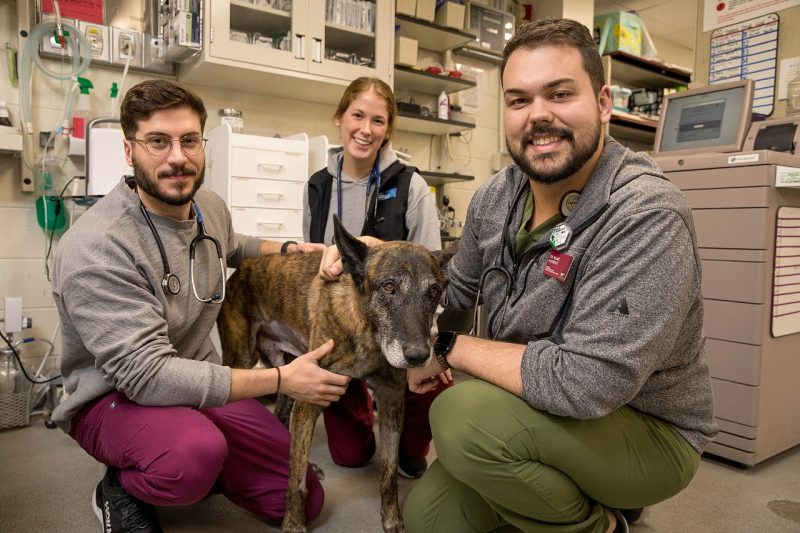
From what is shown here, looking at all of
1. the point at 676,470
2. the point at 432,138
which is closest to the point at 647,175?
the point at 676,470

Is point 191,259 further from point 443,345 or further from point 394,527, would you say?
point 394,527

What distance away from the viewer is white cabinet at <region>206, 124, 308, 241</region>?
2883mm

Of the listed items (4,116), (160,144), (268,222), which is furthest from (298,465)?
(4,116)

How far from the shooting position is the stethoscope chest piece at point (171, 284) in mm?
1512

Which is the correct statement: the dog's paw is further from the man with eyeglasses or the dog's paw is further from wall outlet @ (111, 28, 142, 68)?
wall outlet @ (111, 28, 142, 68)

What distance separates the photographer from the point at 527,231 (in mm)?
1495

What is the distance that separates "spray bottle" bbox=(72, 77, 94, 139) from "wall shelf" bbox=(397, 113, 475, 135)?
1965 millimetres

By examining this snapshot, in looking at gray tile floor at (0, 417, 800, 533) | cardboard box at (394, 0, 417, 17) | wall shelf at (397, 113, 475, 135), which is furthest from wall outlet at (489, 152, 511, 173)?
gray tile floor at (0, 417, 800, 533)

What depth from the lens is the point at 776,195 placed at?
218 cm

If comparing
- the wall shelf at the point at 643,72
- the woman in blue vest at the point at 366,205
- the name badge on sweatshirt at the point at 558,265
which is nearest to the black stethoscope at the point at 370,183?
the woman in blue vest at the point at 366,205

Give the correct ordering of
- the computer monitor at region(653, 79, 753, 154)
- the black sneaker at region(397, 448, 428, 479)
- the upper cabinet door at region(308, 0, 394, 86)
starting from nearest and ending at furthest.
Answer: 1. the black sneaker at region(397, 448, 428, 479)
2. the computer monitor at region(653, 79, 753, 154)
3. the upper cabinet door at region(308, 0, 394, 86)

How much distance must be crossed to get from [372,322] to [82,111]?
2.47m

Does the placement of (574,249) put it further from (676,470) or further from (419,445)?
(419,445)

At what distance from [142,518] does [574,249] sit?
4.46 ft
